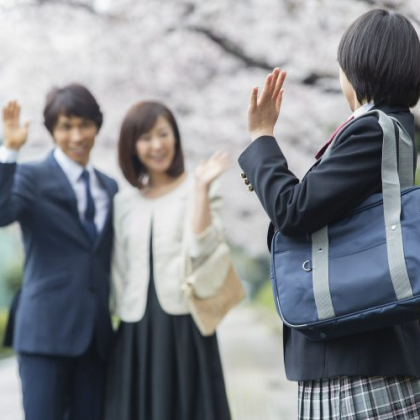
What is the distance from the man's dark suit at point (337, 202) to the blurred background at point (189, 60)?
13.3 ft

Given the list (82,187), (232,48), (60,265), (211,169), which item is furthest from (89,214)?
(232,48)

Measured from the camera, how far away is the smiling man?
3.12m

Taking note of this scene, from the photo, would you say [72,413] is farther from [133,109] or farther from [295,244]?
[295,244]

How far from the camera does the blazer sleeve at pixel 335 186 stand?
179 centimetres

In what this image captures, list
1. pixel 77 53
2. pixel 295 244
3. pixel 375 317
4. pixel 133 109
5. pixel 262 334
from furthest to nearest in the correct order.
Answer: pixel 262 334
pixel 77 53
pixel 133 109
pixel 295 244
pixel 375 317

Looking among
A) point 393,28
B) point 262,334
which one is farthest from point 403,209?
point 262,334

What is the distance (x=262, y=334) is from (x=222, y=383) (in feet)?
32.4

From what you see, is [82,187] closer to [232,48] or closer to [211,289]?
[211,289]

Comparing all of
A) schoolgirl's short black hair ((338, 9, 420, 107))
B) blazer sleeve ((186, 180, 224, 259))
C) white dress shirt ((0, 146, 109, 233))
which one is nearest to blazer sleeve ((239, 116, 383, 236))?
schoolgirl's short black hair ((338, 9, 420, 107))

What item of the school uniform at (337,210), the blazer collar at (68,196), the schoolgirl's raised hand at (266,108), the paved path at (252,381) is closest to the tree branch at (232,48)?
A: the paved path at (252,381)

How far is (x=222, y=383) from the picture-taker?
135 inches

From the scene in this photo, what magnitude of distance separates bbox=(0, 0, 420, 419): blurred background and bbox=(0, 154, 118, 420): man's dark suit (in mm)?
3296

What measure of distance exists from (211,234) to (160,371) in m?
0.67

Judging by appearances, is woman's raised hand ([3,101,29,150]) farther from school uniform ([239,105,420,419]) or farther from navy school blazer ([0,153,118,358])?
school uniform ([239,105,420,419])
